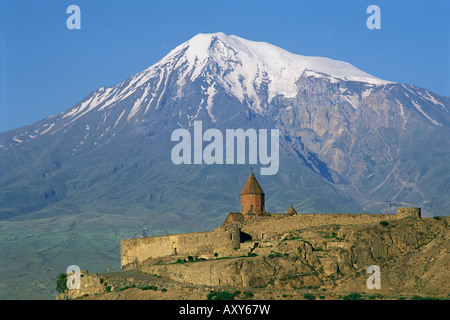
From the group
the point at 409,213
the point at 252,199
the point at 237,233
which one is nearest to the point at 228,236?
the point at 237,233

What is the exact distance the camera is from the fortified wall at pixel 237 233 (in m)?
66.9

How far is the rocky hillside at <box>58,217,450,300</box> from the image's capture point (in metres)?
56.8

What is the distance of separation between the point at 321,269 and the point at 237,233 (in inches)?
335

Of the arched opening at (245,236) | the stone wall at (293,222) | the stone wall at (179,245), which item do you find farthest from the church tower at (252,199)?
the arched opening at (245,236)

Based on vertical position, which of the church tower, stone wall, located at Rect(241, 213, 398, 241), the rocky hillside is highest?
the church tower

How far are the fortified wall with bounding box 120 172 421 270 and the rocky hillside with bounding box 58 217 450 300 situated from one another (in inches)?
62.3

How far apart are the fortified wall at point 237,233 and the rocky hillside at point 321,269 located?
158 cm

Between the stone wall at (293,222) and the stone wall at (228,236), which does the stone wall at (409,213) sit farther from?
the stone wall at (293,222)

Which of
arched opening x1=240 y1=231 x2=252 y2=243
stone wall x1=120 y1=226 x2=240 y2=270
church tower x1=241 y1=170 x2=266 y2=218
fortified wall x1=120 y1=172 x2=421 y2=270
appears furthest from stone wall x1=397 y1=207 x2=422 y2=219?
church tower x1=241 y1=170 x2=266 y2=218

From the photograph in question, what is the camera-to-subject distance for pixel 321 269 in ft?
200

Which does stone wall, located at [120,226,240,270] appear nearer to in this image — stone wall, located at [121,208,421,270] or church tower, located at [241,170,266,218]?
stone wall, located at [121,208,421,270]
